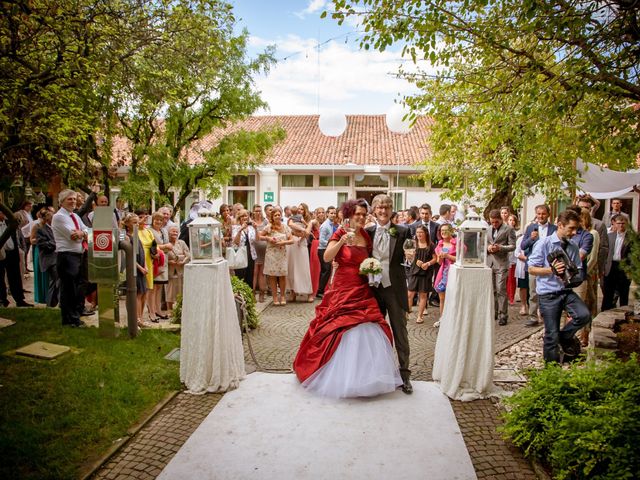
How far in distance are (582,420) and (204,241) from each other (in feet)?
12.5

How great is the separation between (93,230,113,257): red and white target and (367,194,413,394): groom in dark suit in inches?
153

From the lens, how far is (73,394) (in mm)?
4719

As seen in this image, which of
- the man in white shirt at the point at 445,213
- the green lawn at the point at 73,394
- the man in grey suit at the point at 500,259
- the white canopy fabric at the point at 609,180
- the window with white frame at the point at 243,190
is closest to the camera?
the green lawn at the point at 73,394

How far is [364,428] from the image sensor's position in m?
4.13

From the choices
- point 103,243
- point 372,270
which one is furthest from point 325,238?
point 372,270

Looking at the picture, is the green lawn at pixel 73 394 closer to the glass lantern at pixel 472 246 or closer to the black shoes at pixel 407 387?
the black shoes at pixel 407 387

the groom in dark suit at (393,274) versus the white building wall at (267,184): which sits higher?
the white building wall at (267,184)

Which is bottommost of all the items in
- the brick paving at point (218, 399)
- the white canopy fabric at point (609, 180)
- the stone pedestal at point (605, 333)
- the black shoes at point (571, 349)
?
the brick paving at point (218, 399)

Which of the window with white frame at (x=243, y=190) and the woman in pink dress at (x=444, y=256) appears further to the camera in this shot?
the window with white frame at (x=243, y=190)

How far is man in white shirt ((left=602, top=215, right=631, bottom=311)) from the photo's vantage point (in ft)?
27.9

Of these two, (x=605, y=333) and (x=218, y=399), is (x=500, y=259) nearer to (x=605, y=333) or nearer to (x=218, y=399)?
(x=605, y=333)

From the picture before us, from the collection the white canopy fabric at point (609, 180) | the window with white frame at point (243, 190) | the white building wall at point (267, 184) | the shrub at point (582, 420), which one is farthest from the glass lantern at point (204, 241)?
the window with white frame at point (243, 190)

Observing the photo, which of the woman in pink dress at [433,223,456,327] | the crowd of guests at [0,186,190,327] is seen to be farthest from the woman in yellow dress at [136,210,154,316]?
the woman in pink dress at [433,223,456,327]

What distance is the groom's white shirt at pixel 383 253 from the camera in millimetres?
4973
